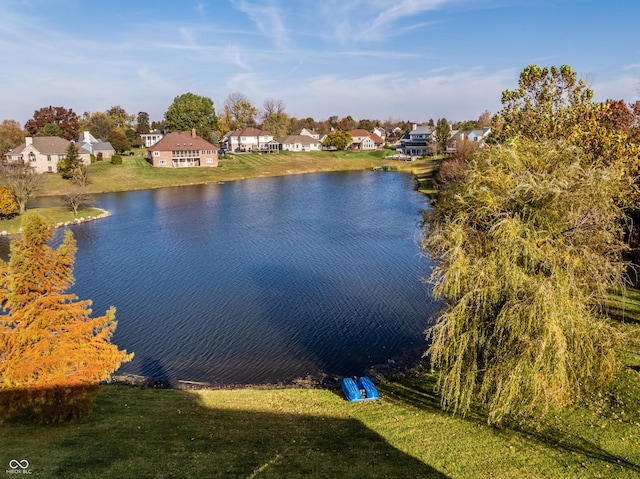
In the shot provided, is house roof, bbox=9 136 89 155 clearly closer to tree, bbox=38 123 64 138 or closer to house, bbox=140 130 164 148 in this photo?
tree, bbox=38 123 64 138

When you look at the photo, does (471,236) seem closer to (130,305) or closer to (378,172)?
(130,305)

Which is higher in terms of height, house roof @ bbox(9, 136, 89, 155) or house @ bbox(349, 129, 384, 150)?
house @ bbox(349, 129, 384, 150)

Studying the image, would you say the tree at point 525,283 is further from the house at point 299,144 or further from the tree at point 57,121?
the tree at point 57,121

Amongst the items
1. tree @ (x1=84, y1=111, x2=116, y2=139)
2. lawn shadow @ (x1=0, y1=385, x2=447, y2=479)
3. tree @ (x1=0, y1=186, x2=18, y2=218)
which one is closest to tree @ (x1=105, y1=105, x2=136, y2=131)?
tree @ (x1=84, y1=111, x2=116, y2=139)

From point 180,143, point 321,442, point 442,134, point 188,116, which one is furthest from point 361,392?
point 188,116

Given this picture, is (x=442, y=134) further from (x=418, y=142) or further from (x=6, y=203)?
(x=6, y=203)

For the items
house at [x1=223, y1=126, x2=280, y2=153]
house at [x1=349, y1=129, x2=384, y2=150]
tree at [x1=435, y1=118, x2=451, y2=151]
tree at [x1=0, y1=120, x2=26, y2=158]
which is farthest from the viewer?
house at [x1=349, y1=129, x2=384, y2=150]

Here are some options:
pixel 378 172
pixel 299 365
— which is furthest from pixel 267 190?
pixel 299 365
